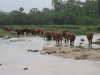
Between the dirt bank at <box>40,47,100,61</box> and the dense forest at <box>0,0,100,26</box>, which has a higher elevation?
the dense forest at <box>0,0,100,26</box>

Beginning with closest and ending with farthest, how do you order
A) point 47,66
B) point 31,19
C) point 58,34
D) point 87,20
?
point 47,66 → point 58,34 → point 87,20 → point 31,19

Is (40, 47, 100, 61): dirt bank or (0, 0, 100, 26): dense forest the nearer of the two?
(40, 47, 100, 61): dirt bank

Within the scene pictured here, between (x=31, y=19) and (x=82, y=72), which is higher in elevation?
A: (x=31, y=19)

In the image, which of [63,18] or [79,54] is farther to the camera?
[63,18]

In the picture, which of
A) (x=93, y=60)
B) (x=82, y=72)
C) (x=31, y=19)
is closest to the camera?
(x=82, y=72)

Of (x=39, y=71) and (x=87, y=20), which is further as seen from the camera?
(x=87, y=20)

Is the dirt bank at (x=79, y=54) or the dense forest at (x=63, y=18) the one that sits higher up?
the dense forest at (x=63, y=18)

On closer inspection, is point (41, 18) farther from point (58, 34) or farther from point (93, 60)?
point (93, 60)

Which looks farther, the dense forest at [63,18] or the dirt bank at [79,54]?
the dense forest at [63,18]

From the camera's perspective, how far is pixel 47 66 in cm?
720

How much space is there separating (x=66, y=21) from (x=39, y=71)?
47726 millimetres


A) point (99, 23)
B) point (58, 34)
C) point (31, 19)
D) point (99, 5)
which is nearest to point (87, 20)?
point (99, 23)

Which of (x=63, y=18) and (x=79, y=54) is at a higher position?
(x=63, y=18)

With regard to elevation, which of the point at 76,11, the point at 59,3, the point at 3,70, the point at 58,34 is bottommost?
the point at 3,70
